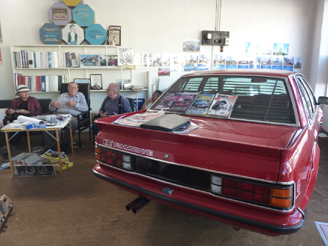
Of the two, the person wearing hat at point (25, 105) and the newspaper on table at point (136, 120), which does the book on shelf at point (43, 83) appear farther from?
the newspaper on table at point (136, 120)

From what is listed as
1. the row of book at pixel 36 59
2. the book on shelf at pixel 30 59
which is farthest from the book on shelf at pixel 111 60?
the book on shelf at pixel 30 59

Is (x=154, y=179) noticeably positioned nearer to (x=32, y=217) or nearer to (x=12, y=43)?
(x=32, y=217)

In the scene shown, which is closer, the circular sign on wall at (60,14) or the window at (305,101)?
the window at (305,101)

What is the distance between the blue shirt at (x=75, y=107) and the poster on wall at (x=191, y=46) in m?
2.39

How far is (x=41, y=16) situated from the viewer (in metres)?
4.43

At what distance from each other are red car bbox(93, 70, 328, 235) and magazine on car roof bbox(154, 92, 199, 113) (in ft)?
0.40

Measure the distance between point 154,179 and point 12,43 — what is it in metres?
4.67

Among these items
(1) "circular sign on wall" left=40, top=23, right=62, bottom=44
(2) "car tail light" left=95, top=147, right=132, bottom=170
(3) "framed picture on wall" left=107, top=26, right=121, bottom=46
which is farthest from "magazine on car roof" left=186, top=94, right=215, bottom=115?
(1) "circular sign on wall" left=40, top=23, right=62, bottom=44

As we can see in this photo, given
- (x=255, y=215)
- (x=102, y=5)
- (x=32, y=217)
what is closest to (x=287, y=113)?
(x=255, y=215)

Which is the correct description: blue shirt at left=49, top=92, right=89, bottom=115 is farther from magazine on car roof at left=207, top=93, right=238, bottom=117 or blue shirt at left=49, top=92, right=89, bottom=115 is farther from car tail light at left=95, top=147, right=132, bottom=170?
magazine on car roof at left=207, top=93, right=238, bottom=117

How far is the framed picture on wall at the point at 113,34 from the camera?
15.0 feet

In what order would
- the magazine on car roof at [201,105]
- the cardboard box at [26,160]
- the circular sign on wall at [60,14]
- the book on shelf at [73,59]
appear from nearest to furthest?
the magazine on car roof at [201,105]
the cardboard box at [26,160]
the circular sign on wall at [60,14]
the book on shelf at [73,59]

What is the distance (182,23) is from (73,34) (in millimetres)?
2237

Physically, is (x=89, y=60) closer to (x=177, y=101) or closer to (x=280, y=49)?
(x=177, y=101)
